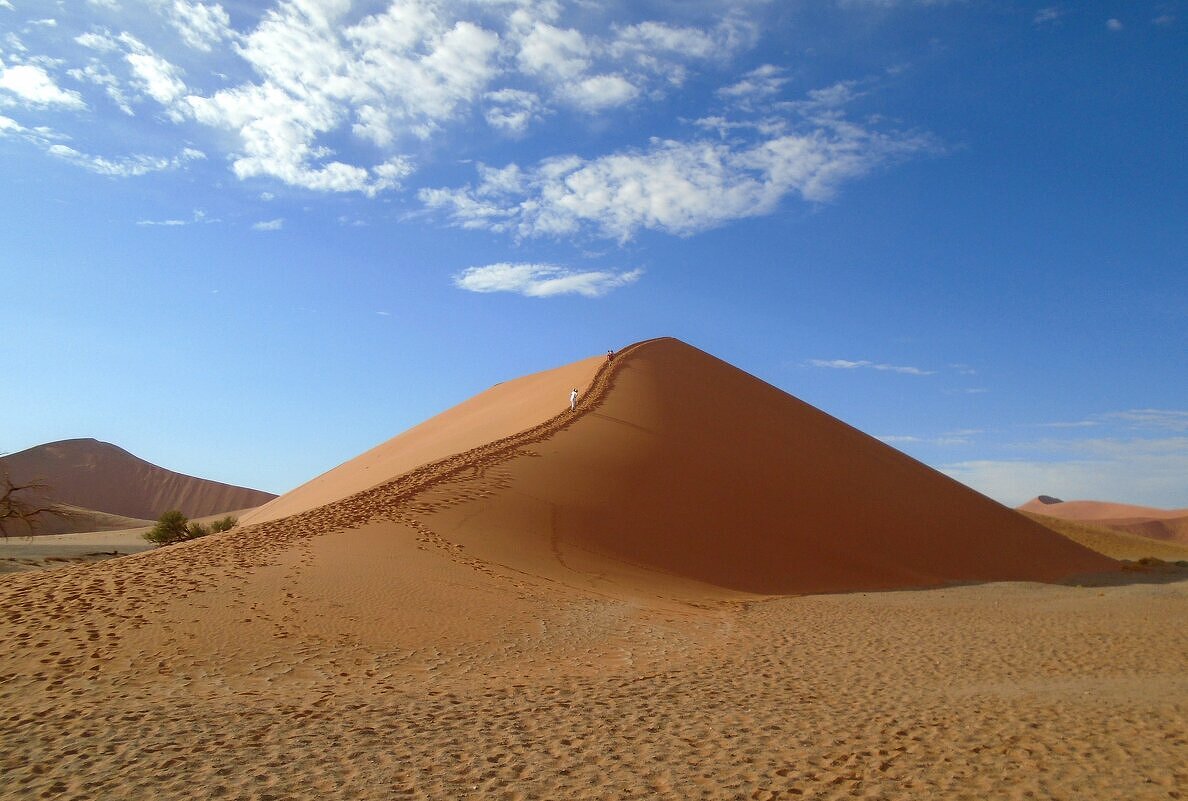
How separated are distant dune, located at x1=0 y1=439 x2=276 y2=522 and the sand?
6211cm

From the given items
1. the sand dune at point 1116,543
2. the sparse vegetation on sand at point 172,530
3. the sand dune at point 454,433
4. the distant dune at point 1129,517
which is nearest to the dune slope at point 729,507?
the sand dune at point 454,433

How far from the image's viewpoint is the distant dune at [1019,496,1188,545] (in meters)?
53.5

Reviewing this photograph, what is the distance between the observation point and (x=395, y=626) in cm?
998

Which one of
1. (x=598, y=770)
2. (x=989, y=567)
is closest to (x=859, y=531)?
(x=989, y=567)

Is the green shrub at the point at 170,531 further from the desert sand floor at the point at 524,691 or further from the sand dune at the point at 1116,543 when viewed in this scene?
the sand dune at the point at 1116,543

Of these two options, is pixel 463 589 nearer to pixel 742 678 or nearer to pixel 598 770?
pixel 742 678

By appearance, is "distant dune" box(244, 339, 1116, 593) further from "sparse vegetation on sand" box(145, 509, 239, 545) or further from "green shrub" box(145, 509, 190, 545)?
"green shrub" box(145, 509, 190, 545)

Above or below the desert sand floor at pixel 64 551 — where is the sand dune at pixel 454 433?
above

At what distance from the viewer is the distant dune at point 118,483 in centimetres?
6625

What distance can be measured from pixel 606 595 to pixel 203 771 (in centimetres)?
808

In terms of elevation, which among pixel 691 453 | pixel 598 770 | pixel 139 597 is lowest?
pixel 598 770

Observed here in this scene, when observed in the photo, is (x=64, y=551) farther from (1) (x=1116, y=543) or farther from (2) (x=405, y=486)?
(1) (x=1116, y=543)

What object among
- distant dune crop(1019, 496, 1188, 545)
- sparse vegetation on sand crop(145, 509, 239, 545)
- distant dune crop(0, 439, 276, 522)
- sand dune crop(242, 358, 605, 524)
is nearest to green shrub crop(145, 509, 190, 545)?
sparse vegetation on sand crop(145, 509, 239, 545)

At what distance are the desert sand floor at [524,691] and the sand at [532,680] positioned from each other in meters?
0.03
